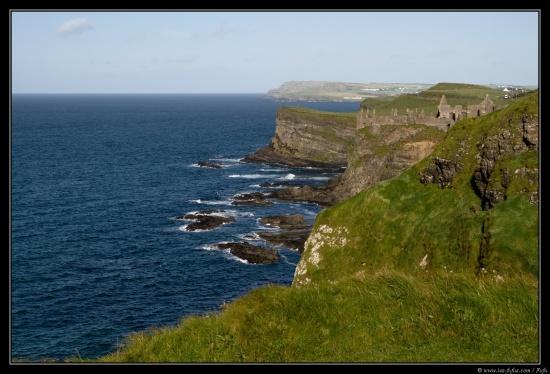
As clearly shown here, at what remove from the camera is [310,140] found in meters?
159

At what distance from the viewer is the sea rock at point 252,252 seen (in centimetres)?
6888

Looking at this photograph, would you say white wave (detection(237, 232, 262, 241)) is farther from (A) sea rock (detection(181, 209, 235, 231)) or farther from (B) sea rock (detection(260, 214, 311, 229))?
(A) sea rock (detection(181, 209, 235, 231))

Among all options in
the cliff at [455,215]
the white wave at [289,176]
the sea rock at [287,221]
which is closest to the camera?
the cliff at [455,215]

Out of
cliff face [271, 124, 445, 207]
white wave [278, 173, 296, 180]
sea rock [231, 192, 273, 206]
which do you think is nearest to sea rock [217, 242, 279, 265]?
sea rock [231, 192, 273, 206]

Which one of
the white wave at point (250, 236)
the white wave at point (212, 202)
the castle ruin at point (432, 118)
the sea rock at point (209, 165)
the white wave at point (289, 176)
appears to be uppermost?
the castle ruin at point (432, 118)

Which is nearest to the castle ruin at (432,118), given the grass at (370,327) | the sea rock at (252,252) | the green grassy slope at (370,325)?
the sea rock at (252,252)

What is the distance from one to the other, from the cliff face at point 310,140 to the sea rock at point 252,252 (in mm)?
75847

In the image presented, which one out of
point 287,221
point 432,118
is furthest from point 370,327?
point 287,221

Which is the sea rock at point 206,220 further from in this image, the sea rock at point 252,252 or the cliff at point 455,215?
the cliff at point 455,215

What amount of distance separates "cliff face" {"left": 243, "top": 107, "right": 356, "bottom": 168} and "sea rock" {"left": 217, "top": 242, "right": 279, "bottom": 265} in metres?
75.8

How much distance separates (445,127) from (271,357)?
6870 cm

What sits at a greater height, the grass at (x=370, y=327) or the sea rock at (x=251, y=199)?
the grass at (x=370, y=327)
